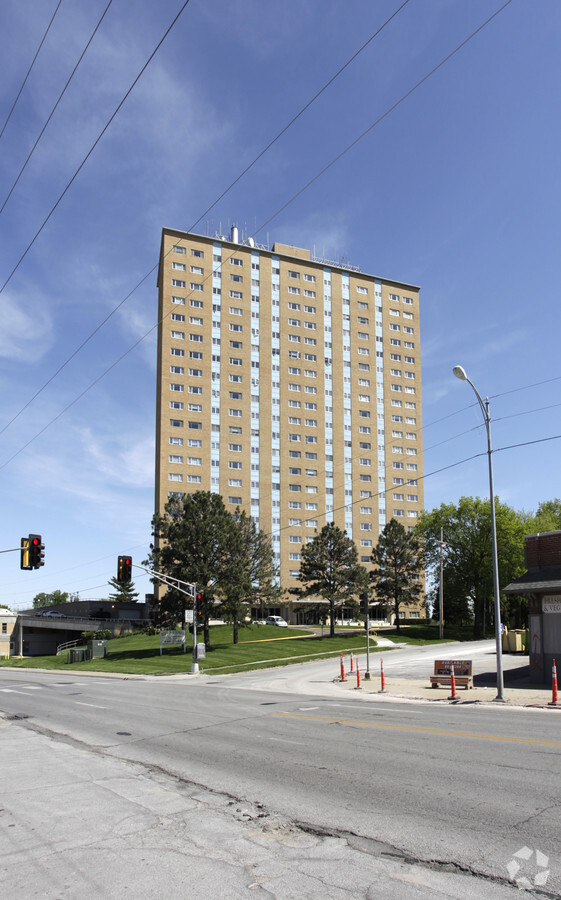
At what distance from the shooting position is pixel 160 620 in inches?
1993

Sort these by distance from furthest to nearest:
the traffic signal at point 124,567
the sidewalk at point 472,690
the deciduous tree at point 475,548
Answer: the deciduous tree at point 475,548 < the traffic signal at point 124,567 < the sidewalk at point 472,690

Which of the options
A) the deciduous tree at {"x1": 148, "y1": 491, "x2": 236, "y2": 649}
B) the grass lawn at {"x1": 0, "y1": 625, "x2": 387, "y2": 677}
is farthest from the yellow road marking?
the deciduous tree at {"x1": 148, "y1": 491, "x2": 236, "y2": 649}

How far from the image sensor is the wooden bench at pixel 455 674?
24830mm

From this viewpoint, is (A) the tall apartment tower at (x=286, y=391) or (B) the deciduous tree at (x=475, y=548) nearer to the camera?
(B) the deciduous tree at (x=475, y=548)

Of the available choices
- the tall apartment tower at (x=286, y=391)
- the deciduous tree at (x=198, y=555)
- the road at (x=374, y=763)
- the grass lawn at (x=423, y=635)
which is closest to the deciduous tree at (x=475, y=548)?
the grass lawn at (x=423, y=635)

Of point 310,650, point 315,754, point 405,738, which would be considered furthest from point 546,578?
point 310,650

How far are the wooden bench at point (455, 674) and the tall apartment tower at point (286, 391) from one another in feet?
221

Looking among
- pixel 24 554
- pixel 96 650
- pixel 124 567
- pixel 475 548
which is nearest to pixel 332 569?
pixel 475 548

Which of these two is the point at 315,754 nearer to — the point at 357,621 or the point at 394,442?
the point at 357,621

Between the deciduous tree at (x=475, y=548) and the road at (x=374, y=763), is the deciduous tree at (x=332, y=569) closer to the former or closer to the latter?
the deciduous tree at (x=475, y=548)

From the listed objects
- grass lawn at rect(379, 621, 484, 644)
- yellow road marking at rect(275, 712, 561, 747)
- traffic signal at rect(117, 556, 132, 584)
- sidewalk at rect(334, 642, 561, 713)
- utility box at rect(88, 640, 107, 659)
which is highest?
traffic signal at rect(117, 556, 132, 584)
